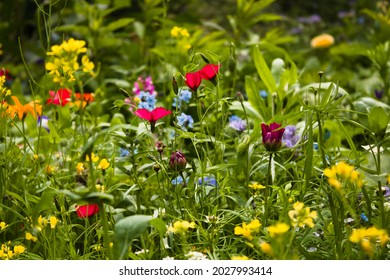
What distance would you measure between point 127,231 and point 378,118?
0.54m

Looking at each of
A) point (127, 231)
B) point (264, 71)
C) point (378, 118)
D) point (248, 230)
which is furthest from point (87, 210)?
point (264, 71)

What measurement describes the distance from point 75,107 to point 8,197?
472mm

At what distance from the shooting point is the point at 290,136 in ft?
5.48

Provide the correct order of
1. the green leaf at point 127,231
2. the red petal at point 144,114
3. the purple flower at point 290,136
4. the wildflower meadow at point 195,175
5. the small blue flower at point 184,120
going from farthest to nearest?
1. the purple flower at point 290,136
2. the small blue flower at point 184,120
3. the red petal at point 144,114
4. the wildflower meadow at point 195,175
5. the green leaf at point 127,231

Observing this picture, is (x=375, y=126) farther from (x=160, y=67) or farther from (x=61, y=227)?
(x=160, y=67)

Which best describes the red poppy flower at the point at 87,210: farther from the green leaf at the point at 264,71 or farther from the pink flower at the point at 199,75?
the green leaf at the point at 264,71

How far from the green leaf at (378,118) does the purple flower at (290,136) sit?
16.4 inches

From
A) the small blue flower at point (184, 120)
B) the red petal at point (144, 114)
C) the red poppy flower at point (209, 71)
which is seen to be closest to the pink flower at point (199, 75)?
the red poppy flower at point (209, 71)

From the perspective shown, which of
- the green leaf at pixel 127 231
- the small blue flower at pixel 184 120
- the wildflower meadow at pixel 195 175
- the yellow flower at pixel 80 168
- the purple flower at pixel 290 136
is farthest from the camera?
the purple flower at pixel 290 136

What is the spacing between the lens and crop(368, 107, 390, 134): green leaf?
1.22m

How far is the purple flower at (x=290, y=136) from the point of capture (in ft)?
5.40

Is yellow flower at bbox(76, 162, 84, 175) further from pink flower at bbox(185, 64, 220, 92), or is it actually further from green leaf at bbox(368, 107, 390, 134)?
green leaf at bbox(368, 107, 390, 134)

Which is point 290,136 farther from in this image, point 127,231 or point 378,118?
point 127,231
